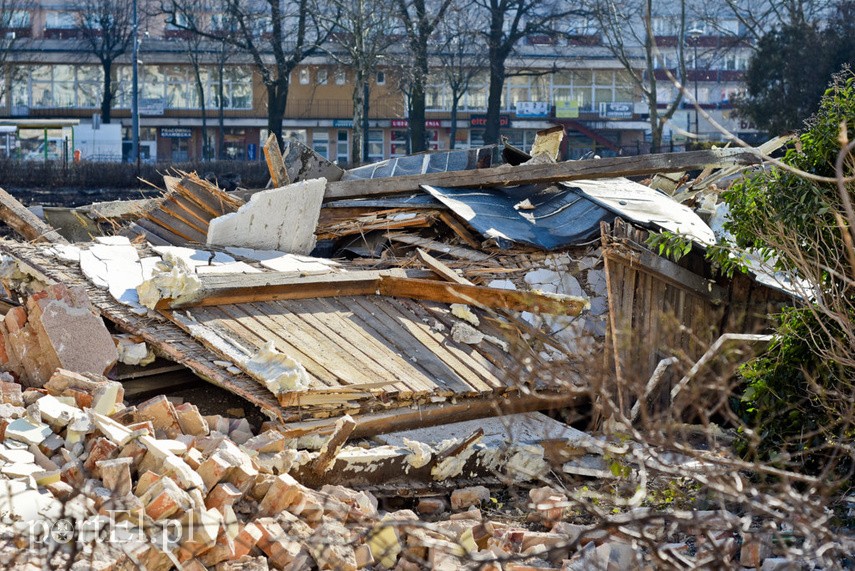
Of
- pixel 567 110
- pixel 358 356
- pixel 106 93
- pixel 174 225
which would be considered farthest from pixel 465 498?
pixel 567 110

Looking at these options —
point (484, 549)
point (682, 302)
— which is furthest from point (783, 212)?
point (484, 549)

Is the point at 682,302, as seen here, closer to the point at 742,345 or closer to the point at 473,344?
the point at 742,345

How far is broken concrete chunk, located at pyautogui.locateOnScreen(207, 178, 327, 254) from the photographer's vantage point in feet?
32.4

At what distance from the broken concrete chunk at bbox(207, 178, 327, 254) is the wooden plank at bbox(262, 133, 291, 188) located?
1007mm

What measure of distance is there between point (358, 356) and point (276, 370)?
943mm

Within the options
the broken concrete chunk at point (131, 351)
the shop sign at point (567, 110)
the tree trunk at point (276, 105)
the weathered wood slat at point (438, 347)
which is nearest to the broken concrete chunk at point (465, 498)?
the weathered wood slat at point (438, 347)

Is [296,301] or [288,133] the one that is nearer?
[296,301]

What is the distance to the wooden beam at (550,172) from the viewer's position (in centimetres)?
1035

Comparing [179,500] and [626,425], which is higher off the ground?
[626,425]

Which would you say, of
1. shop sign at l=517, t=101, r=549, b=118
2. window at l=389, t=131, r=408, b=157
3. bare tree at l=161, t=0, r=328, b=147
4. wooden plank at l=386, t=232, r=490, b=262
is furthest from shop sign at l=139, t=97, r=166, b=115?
Answer: wooden plank at l=386, t=232, r=490, b=262

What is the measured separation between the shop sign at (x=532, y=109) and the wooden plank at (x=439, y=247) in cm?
4124

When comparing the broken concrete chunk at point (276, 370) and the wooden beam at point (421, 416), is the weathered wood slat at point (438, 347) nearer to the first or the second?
the wooden beam at point (421, 416)

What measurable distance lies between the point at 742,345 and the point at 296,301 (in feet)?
11.9

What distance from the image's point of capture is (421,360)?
8133mm
